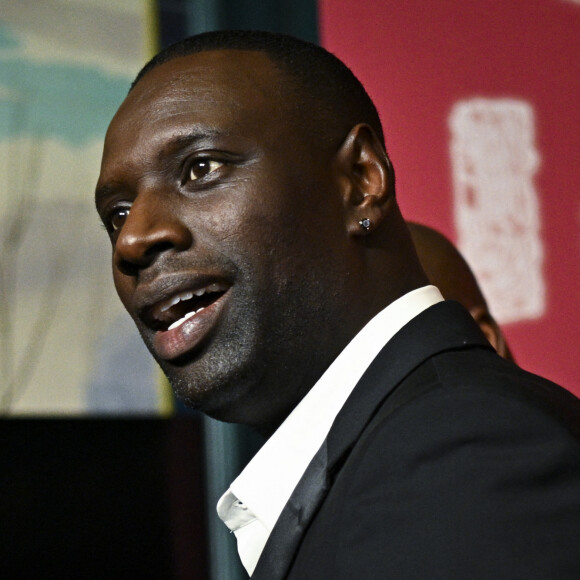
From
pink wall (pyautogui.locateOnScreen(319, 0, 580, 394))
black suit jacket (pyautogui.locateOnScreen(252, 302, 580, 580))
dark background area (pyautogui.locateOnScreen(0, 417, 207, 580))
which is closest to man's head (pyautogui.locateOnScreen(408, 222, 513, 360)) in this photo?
pink wall (pyautogui.locateOnScreen(319, 0, 580, 394))

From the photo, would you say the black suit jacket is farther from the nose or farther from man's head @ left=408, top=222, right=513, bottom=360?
man's head @ left=408, top=222, right=513, bottom=360

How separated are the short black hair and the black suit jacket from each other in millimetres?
493

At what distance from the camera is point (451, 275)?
2.13 metres

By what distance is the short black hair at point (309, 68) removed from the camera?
52.9 inches

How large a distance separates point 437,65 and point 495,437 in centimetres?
220

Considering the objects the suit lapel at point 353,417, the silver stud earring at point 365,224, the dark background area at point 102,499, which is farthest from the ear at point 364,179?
the dark background area at point 102,499

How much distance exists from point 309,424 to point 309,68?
537 millimetres

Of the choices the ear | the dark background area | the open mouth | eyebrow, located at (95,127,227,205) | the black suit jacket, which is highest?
eyebrow, located at (95,127,227,205)

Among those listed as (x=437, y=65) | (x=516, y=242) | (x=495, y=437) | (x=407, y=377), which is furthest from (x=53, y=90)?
(x=495, y=437)

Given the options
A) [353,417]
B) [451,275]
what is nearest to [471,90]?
[451,275]

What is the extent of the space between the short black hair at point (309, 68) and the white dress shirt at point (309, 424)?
324 mm

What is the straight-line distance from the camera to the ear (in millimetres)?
1275

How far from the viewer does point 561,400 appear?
0.98m

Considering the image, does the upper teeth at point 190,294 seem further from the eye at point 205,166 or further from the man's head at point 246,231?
the eye at point 205,166
